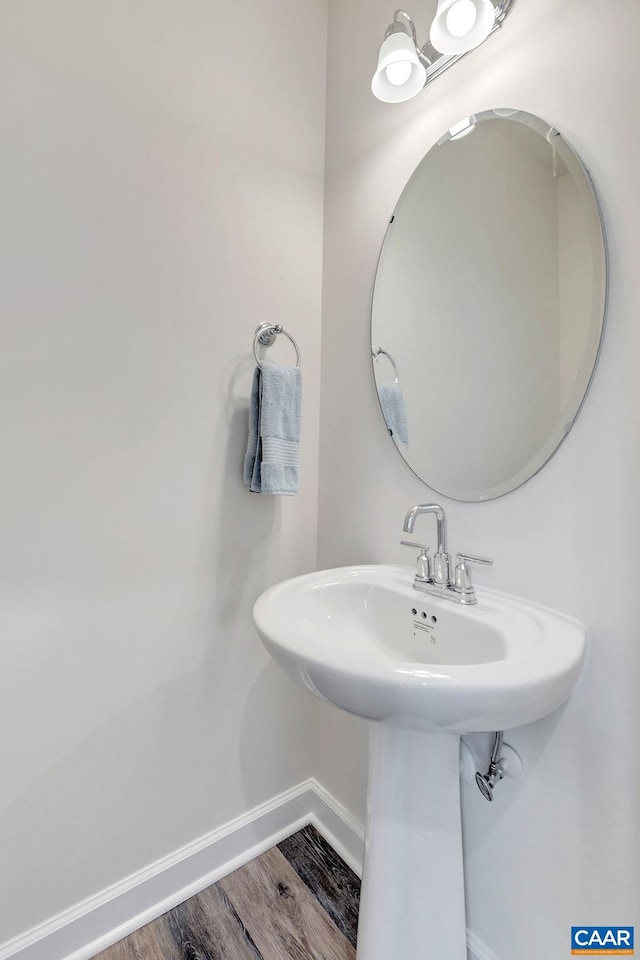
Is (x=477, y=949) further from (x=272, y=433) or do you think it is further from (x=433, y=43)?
(x=433, y=43)

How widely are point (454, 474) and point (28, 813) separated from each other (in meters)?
1.22

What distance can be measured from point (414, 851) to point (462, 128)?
5.10 ft

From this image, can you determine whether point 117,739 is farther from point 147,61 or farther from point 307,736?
point 147,61

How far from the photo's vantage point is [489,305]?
98 cm

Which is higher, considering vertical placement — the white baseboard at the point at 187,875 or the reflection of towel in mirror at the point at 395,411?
the reflection of towel in mirror at the point at 395,411

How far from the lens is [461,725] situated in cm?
62

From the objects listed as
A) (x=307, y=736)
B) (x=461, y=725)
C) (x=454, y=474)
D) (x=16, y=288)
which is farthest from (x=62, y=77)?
(x=307, y=736)

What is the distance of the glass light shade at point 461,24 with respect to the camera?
2.89 ft

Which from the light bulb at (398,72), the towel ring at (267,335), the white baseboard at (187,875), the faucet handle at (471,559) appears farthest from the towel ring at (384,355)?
the white baseboard at (187,875)

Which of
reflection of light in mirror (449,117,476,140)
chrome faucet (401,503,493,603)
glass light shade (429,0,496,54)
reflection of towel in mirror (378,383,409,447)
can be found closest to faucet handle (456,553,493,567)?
chrome faucet (401,503,493,603)

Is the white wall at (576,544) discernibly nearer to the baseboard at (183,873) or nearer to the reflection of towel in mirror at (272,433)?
the reflection of towel in mirror at (272,433)

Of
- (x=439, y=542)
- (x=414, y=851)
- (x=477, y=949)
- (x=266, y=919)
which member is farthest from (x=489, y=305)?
(x=266, y=919)

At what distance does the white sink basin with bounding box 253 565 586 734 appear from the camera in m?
0.60

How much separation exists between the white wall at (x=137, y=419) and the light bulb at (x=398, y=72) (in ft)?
1.38
